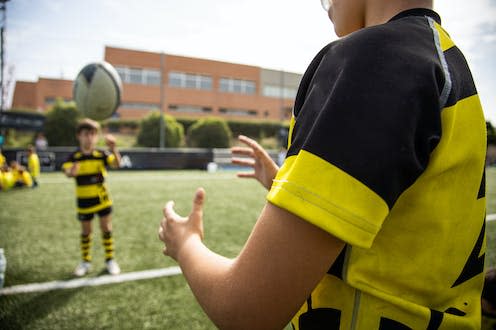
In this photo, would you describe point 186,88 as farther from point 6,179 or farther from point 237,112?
point 6,179

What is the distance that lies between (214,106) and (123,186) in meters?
28.5

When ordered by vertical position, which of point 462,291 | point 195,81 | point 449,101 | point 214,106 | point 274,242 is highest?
point 195,81

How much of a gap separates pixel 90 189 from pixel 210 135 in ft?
61.9

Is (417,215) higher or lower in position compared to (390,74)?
lower

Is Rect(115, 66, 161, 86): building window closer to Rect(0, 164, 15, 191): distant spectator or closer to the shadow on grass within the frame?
Rect(0, 164, 15, 191): distant spectator

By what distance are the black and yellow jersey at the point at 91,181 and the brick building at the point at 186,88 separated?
2925 cm

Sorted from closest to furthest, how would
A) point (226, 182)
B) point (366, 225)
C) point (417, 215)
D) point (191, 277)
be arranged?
point (366, 225) → point (417, 215) → point (191, 277) → point (226, 182)

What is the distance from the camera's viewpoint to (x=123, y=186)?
10.2m

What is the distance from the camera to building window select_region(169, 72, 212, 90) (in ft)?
119

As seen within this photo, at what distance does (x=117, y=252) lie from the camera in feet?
15.3

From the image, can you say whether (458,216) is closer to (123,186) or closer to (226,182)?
(123,186)

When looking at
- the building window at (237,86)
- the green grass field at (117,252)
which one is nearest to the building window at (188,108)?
the building window at (237,86)

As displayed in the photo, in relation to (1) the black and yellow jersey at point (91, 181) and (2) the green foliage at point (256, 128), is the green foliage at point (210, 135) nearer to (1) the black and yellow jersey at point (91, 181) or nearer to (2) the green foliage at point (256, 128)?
(2) the green foliage at point (256, 128)

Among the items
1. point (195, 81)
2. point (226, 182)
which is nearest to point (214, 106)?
point (195, 81)
